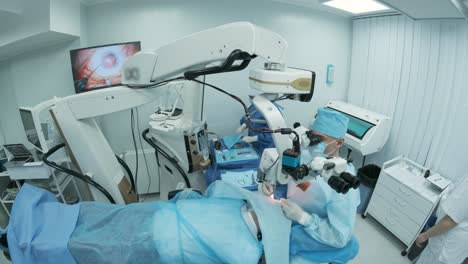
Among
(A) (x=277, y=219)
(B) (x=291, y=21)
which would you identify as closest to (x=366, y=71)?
(B) (x=291, y=21)

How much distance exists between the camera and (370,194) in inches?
107

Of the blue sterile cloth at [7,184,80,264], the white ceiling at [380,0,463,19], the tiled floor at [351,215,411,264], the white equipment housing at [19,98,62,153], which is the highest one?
the white ceiling at [380,0,463,19]

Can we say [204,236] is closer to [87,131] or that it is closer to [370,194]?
[87,131]

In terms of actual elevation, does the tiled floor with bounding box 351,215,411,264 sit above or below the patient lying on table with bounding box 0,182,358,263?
below

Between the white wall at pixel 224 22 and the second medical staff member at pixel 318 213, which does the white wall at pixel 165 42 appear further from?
the second medical staff member at pixel 318 213

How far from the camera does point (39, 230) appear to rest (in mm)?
→ 1186

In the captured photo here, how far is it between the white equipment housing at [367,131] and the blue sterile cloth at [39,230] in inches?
111

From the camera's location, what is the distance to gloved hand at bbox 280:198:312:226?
3.84 feet

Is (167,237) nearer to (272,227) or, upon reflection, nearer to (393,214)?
(272,227)

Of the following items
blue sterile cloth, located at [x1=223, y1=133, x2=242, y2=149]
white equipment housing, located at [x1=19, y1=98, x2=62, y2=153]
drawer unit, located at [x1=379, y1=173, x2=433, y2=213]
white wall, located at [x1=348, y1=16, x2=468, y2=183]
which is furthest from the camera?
blue sterile cloth, located at [x1=223, y1=133, x2=242, y2=149]

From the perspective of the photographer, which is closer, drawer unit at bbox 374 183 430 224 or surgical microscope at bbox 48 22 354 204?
surgical microscope at bbox 48 22 354 204

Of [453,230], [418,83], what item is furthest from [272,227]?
[418,83]

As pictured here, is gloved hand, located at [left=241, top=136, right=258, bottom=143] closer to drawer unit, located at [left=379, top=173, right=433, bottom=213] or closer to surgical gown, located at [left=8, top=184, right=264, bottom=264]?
surgical gown, located at [left=8, top=184, right=264, bottom=264]

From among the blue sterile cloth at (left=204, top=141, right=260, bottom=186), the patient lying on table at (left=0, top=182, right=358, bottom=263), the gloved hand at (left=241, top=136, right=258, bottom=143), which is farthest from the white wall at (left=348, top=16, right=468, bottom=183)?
the patient lying on table at (left=0, top=182, right=358, bottom=263)
